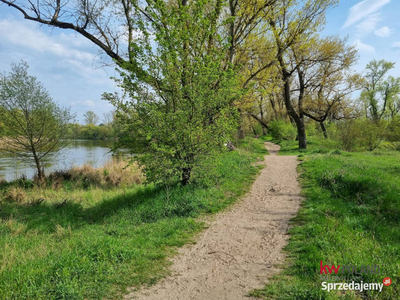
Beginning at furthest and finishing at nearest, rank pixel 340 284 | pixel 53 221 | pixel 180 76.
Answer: pixel 53 221, pixel 180 76, pixel 340 284

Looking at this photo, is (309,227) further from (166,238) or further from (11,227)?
(11,227)

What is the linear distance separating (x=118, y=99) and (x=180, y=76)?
1975 millimetres

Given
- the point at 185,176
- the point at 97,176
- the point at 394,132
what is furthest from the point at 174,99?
the point at 394,132

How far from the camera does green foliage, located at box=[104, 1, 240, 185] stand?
6.98m

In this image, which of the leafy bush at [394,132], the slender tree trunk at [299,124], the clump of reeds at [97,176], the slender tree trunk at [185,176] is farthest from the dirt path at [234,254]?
the leafy bush at [394,132]

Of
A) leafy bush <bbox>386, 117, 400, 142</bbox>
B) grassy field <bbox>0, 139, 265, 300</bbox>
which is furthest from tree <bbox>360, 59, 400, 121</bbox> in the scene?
grassy field <bbox>0, 139, 265, 300</bbox>

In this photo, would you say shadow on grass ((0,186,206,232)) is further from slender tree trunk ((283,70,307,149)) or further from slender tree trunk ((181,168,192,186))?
slender tree trunk ((283,70,307,149))

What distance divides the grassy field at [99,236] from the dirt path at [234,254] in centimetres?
31

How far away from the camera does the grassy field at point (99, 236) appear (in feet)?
11.1

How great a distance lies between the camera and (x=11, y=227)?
716cm

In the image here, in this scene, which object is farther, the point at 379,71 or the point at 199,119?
the point at 379,71

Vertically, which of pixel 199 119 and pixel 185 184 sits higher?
pixel 199 119

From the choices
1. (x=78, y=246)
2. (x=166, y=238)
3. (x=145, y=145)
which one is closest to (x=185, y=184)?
(x=145, y=145)

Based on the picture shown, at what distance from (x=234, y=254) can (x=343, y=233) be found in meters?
2.16
